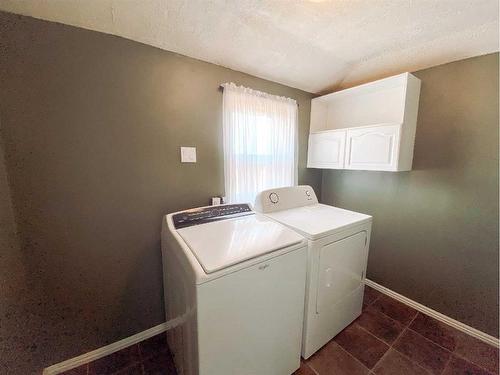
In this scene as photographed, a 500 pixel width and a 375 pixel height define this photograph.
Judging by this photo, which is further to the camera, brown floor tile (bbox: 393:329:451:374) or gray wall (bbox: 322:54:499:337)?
gray wall (bbox: 322:54:499:337)

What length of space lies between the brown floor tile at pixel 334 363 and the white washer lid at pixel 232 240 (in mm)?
974

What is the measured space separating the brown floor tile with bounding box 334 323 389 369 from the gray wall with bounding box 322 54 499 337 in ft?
2.40

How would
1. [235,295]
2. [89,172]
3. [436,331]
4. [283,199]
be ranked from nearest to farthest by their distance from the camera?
[235,295], [89,172], [436,331], [283,199]

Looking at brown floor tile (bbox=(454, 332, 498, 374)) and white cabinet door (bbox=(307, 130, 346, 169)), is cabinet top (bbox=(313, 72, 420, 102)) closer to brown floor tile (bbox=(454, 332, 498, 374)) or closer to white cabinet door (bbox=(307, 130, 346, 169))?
white cabinet door (bbox=(307, 130, 346, 169))

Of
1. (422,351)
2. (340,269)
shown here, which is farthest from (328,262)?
(422,351)

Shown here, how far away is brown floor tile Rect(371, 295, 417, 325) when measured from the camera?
1760 mm

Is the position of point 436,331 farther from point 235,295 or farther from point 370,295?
point 235,295

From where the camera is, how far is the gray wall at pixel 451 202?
1473 mm

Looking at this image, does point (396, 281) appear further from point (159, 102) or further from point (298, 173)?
point (159, 102)

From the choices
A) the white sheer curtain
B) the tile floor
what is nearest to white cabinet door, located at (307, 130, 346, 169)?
the white sheer curtain

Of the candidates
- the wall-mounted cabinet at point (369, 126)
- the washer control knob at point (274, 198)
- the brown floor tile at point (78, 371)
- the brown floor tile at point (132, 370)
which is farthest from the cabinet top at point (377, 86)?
the brown floor tile at point (78, 371)

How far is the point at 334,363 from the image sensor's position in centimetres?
138

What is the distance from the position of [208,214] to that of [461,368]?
6.81 feet

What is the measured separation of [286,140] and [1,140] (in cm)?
205
